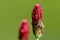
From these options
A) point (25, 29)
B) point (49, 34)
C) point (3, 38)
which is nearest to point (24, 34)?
point (25, 29)

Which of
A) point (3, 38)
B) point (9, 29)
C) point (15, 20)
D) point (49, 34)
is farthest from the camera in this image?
point (15, 20)

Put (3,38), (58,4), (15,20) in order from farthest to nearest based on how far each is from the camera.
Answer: (58,4)
(15,20)
(3,38)

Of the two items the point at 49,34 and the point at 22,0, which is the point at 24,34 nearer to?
the point at 49,34

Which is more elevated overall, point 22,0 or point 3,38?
point 3,38

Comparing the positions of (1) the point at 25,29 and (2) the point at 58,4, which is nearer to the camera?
(1) the point at 25,29

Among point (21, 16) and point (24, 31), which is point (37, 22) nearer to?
point (24, 31)

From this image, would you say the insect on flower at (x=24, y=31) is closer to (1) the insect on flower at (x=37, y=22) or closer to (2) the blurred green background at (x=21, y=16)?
(1) the insect on flower at (x=37, y=22)

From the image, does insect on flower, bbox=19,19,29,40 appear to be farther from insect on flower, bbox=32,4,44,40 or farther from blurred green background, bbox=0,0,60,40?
blurred green background, bbox=0,0,60,40

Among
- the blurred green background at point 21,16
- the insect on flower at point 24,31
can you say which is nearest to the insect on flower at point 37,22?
the insect on flower at point 24,31

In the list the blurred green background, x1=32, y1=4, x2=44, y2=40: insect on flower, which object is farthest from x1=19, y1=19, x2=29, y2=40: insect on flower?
the blurred green background
